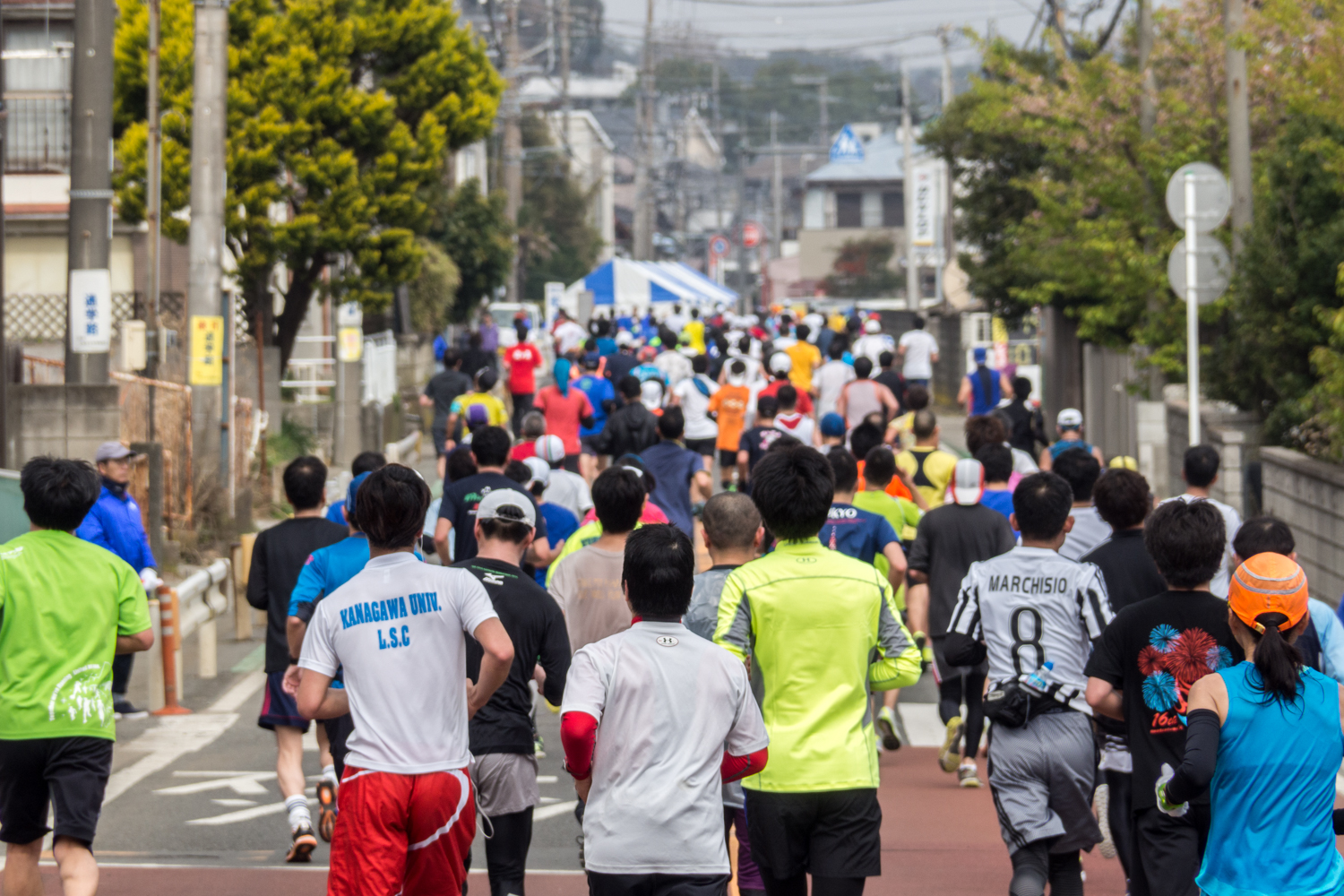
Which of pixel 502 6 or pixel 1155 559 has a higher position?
pixel 502 6

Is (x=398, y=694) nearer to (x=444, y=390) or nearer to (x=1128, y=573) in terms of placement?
(x=1128, y=573)

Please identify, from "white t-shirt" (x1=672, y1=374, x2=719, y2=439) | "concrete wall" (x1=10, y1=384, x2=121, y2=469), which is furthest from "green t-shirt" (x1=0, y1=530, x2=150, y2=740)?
"white t-shirt" (x1=672, y1=374, x2=719, y2=439)

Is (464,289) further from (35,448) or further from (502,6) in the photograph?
(35,448)

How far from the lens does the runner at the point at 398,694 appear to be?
16.3 feet

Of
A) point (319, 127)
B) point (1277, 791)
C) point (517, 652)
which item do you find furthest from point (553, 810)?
point (319, 127)

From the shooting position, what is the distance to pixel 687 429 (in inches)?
679

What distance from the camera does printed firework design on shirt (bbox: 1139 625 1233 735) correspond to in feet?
17.1

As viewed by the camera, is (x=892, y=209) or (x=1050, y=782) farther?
(x=892, y=209)

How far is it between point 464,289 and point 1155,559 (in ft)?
117

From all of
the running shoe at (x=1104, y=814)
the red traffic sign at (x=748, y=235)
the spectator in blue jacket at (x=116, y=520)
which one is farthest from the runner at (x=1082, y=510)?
the red traffic sign at (x=748, y=235)

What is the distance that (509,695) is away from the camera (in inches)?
245

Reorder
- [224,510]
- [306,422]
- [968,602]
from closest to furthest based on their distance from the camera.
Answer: [968,602]
[224,510]
[306,422]

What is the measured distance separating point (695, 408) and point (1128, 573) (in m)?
10.9

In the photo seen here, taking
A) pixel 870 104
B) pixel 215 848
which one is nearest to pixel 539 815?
pixel 215 848
